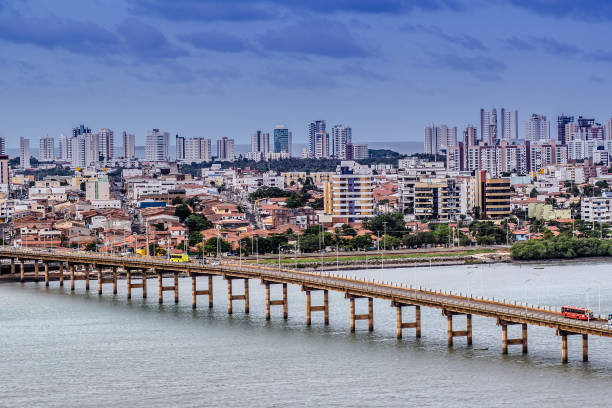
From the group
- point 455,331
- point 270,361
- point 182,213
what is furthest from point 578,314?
point 182,213

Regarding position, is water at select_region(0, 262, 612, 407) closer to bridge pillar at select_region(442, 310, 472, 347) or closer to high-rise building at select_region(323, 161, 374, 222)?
bridge pillar at select_region(442, 310, 472, 347)

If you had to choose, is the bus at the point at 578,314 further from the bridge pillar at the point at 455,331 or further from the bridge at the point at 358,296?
the bridge pillar at the point at 455,331

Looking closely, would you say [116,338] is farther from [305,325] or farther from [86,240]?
[86,240]

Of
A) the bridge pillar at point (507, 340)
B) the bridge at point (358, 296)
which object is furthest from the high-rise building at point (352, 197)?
the bridge pillar at point (507, 340)

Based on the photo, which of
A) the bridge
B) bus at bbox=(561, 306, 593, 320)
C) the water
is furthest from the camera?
the bridge

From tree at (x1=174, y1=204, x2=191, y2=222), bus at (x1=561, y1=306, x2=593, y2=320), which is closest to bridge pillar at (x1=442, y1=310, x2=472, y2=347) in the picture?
bus at (x1=561, y1=306, x2=593, y2=320)

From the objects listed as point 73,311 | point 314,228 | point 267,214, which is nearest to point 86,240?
point 314,228

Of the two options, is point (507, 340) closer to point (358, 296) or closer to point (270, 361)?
point (270, 361)

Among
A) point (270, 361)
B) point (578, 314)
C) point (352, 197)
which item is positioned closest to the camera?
point (578, 314)
